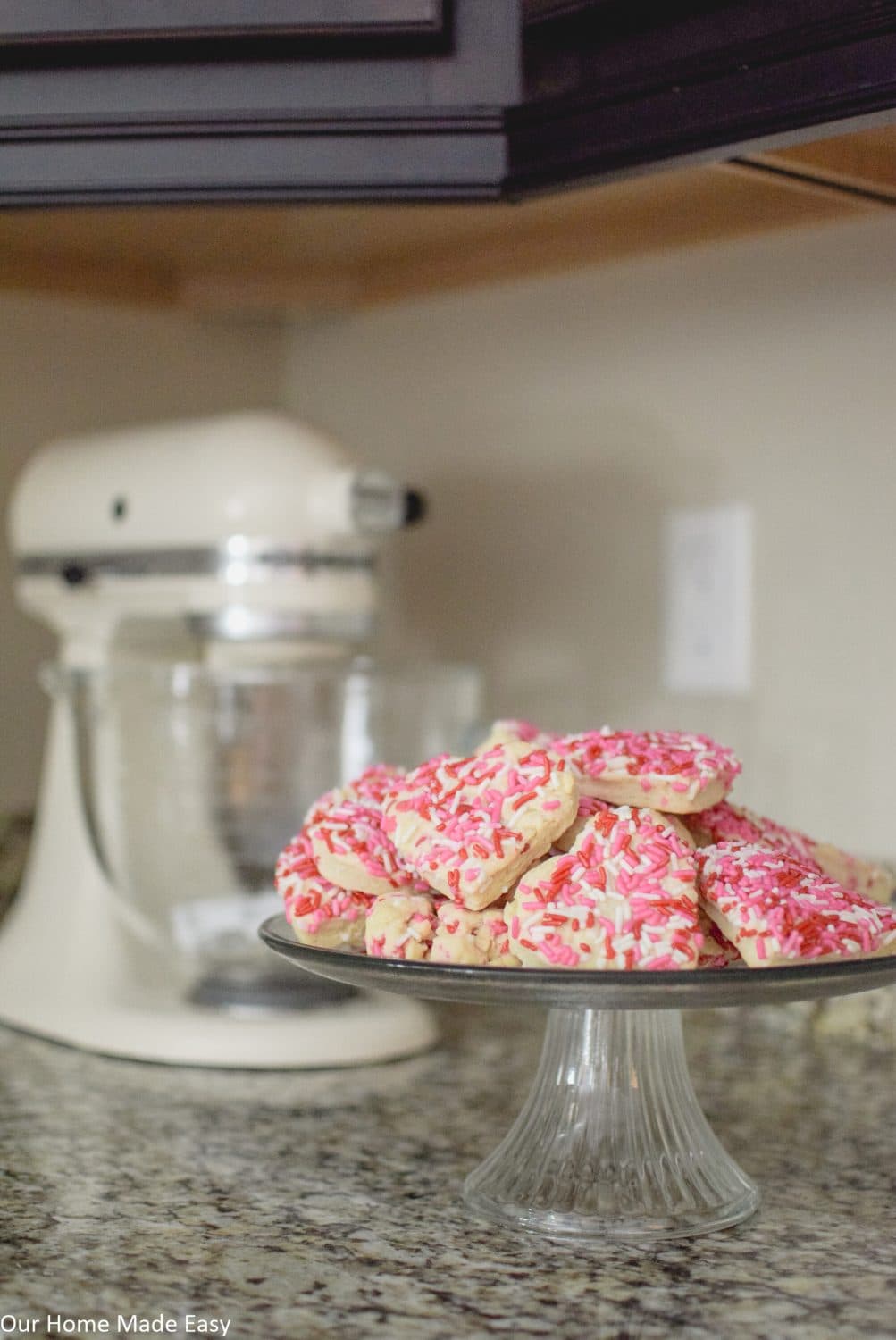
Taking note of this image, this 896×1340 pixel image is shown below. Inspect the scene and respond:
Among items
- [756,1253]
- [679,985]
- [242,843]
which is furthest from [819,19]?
[242,843]

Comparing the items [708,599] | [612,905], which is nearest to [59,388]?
[708,599]

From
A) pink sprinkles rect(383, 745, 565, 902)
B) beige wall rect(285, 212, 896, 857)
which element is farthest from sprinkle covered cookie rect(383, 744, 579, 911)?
beige wall rect(285, 212, 896, 857)

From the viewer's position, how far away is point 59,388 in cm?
152

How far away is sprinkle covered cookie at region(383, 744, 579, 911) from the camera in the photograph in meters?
0.72

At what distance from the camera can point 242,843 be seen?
123cm

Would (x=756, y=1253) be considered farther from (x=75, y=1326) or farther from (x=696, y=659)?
(x=696, y=659)

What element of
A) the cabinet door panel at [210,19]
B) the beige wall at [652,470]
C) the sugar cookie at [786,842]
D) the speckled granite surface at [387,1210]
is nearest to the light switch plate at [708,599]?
the beige wall at [652,470]

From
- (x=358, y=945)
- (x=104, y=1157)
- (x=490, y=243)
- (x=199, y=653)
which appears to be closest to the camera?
(x=358, y=945)

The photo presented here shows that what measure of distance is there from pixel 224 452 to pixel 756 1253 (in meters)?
0.64

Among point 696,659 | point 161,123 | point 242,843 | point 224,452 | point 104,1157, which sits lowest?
point 104,1157

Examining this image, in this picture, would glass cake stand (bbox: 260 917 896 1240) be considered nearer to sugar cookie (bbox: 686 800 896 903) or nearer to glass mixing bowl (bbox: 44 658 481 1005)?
sugar cookie (bbox: 686 800 896 903)

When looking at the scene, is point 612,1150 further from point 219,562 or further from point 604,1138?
point 219,562

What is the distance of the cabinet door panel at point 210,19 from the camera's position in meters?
0.89

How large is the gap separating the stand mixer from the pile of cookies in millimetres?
362
